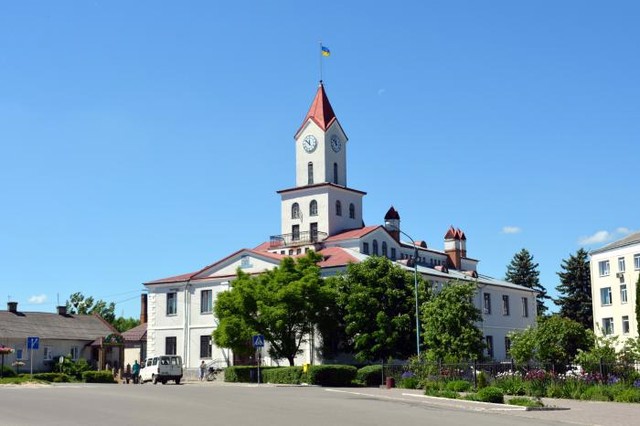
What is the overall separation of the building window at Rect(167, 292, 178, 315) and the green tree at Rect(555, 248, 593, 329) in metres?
42.8

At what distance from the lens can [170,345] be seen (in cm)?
6306

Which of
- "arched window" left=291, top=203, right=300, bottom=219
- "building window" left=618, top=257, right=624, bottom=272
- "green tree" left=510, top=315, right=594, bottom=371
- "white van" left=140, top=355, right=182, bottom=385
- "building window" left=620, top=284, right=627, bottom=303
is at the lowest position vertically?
"white van" left=140, top=355, right=182, bottom=385

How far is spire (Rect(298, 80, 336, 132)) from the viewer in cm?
7238

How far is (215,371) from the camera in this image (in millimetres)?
56656

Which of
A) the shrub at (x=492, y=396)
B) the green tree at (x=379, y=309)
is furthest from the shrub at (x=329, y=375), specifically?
the shrub at (x=492, y=396)

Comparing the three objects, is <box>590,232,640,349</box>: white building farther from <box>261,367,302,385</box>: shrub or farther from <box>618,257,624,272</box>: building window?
<box>261,367,302,385</box>: shrub

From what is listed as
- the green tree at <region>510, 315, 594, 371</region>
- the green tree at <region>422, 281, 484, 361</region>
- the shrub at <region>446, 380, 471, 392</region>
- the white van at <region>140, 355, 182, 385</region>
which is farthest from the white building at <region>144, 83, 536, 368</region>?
the shrub at <region>446, 380, 471, 392</region>

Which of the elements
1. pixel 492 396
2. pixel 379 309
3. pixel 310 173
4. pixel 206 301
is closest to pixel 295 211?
pixel 310 173

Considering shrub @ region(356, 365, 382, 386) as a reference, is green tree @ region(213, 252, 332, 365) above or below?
above

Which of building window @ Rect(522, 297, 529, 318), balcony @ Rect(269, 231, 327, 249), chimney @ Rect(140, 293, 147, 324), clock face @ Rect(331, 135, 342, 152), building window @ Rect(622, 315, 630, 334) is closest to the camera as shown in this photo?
balcony @ Rect(269, 231, 327, 249)

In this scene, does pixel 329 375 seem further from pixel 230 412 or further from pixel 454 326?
pixel 230 412

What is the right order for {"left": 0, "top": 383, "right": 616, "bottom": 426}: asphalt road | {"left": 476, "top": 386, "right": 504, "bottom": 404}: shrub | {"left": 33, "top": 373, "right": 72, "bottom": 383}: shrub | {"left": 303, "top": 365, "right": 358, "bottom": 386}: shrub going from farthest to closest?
{"left": 33, "top": 373, "right": 72, "bottom": 383}: shrub < {"left": 303, "top": 365, "right": 358, "bottom": 386}: shrub < {"left": 476, "top": 386, "right": 504, "bottom": 404}: shrub < {"left": 0, "top": 383, "right": 616, "bottom": 426}: asphalt road

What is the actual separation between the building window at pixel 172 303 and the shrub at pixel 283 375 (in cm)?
1619

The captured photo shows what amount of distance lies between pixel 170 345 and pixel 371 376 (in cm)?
2268
